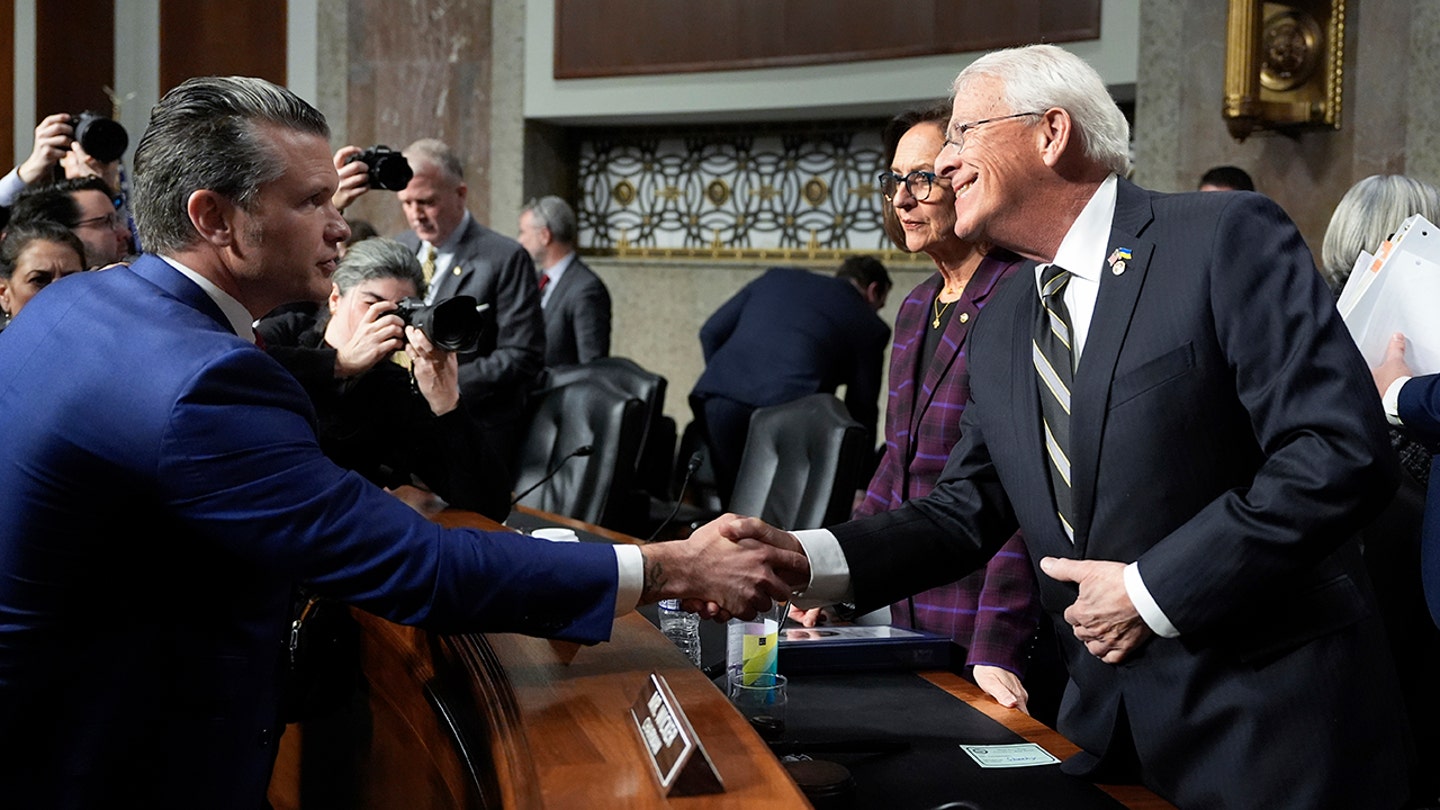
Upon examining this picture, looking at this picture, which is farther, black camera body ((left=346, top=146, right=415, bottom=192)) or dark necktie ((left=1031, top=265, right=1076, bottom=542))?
black camera body ((left=346, top=146, right=415, bottom=192))

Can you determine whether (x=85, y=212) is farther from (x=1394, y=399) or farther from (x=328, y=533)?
(x=1394, y=399)

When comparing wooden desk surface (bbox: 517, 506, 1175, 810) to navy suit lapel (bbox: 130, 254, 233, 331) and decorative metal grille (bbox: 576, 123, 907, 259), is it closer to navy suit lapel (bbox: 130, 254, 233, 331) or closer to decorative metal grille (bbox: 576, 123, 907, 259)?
navy suit lapel (bbox: 130, 254, 233, 331)

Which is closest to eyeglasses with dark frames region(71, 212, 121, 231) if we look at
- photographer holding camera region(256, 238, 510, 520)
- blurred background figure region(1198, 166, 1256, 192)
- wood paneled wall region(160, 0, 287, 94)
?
photographer holding camera region(256, 238, 510, 520)

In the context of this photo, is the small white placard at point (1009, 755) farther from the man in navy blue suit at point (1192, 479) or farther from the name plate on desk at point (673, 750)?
the name plate on desk at point (673, 750)

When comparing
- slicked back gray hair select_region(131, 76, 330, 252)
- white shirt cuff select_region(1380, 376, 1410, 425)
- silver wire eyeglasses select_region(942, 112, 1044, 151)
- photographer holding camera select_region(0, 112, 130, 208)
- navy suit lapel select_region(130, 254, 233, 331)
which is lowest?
white shirt cuff select_region(1380, 376, 1410, 425)

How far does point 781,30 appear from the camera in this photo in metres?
7.48

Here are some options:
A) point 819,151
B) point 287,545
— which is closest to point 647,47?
point 819,151

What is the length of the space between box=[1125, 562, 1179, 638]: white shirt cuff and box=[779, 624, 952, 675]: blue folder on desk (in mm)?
617

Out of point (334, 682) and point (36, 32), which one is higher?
point (36, 32)

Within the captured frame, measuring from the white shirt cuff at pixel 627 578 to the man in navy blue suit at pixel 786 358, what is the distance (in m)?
3.56

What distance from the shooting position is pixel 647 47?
7.86 metres

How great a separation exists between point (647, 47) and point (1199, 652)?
666cm

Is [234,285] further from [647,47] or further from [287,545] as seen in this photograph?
[647,47]

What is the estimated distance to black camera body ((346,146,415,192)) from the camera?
379 cm
